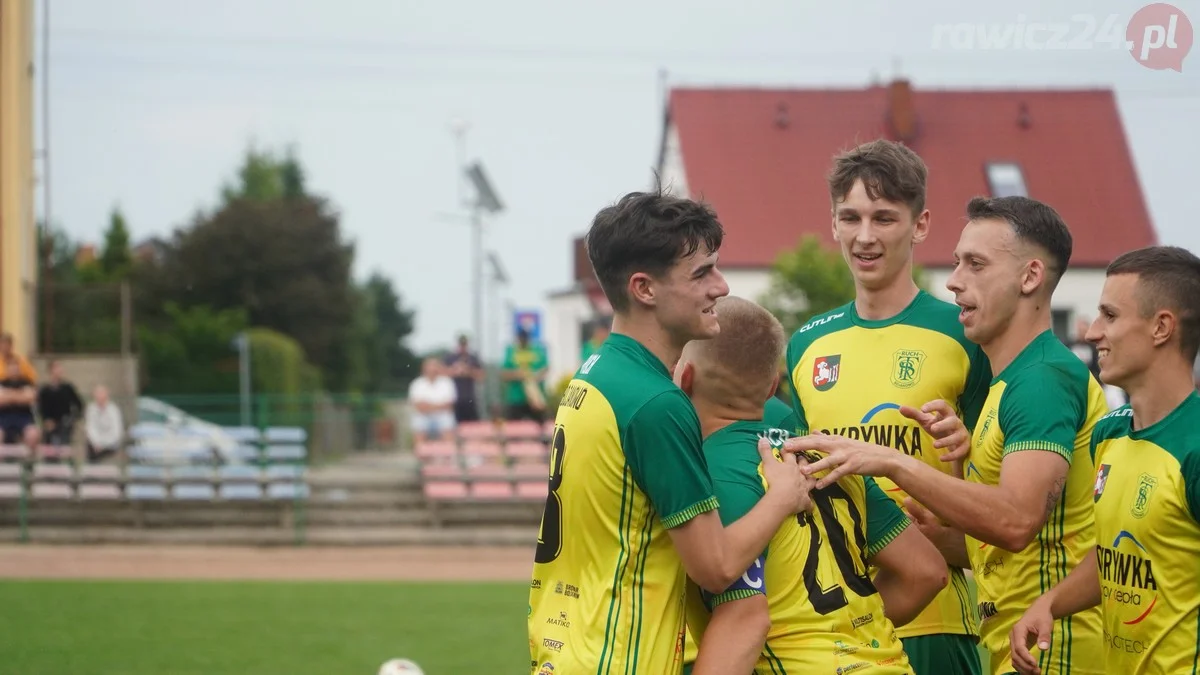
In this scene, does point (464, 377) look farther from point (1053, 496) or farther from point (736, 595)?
point (736, 595)

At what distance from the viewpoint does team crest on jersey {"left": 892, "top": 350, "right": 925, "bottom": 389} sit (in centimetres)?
443

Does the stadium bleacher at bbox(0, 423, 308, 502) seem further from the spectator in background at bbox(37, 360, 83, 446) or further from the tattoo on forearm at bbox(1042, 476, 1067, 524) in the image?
the tattoo on forearm at bbox(1042, 476, 1067, 524)

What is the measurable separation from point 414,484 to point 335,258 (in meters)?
40.5

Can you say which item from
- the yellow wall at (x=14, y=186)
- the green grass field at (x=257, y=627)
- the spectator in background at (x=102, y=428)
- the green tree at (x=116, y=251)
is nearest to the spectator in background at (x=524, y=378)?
the green grass field at (x=257, y=627)

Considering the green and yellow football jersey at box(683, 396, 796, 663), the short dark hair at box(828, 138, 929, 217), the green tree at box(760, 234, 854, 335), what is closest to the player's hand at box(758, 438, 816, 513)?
the green and yellow football jersey at box(683, 396, 796, 663)

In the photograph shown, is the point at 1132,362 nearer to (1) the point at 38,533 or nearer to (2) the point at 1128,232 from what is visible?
(1) the point at 38,533

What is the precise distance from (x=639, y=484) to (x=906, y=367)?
4.43 feet

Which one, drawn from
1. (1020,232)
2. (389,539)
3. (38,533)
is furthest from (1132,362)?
(38,533)

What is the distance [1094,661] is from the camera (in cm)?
421

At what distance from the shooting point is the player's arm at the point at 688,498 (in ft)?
11.2

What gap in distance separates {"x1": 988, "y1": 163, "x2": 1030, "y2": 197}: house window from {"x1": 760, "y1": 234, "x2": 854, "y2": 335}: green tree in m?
7.63

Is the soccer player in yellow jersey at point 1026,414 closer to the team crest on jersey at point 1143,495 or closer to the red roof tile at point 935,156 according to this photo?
the team crest on jersey at point 1143,495

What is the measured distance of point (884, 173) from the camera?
4.51m

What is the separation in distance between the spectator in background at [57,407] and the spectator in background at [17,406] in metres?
0.16
